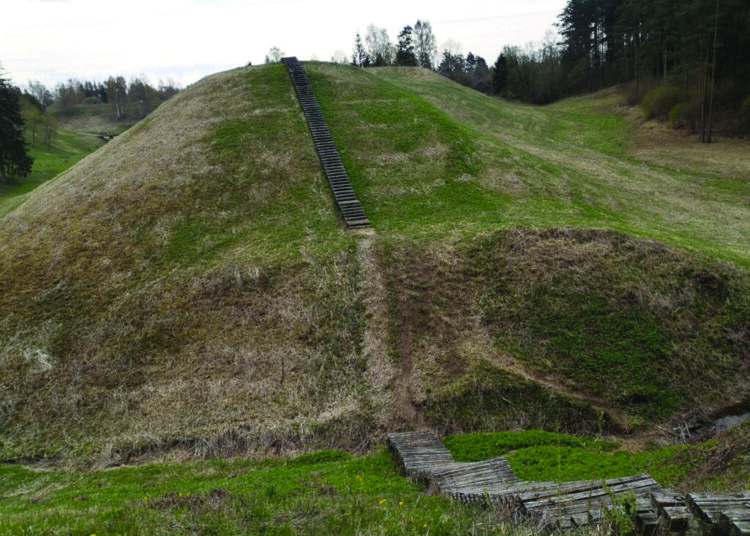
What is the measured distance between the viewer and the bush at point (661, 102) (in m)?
46.8

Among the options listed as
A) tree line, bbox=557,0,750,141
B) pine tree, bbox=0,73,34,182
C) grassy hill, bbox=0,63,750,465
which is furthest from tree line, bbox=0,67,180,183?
tree line, bbox=557,0,750,141

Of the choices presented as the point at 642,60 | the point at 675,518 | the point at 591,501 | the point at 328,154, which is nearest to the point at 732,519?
the point at 675,518

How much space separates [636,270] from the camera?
19.4 m

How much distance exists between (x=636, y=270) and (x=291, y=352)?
14.0 m

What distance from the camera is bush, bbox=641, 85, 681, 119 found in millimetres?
46781

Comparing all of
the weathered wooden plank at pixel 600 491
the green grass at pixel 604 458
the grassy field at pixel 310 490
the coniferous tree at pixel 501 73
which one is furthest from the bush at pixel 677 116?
the weathered wooden plank at pixel 600 491

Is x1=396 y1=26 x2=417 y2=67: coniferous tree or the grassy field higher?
x1=396 y1=26 x2=417 y2=67: coniferous tree

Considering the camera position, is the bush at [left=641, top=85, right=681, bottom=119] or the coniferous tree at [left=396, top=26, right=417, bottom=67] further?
the coniferous tree at [left=396, top=26, right=417, bottom=67]

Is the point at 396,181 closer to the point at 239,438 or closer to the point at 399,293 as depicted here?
the point at 399,293

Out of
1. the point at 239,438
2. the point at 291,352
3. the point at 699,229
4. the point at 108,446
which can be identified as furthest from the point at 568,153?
the point at 108,446

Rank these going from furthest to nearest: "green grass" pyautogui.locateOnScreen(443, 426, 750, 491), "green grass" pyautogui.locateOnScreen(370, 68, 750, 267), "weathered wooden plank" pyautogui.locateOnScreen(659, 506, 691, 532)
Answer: "green grass" pyautogui.locateOnScreen(370, 68, 750, 267)
"green grass" pyautogui.locateOnScreen(443, 426, 750, 491)
"weathered wooden plank" pyautogui.locateOnScreen(659, 506, 691, 532)

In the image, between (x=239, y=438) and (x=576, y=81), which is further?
(x=576, y=81)

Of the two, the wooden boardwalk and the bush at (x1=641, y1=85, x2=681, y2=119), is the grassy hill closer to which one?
the wooden boardwalk

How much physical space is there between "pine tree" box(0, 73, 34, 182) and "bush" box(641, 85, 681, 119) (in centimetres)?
6638
